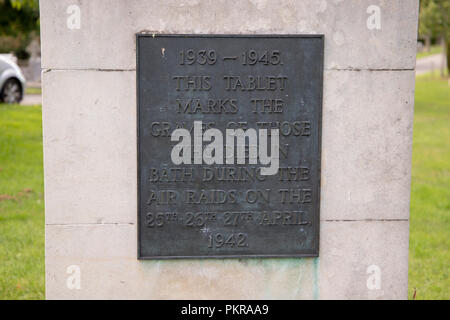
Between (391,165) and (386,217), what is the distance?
37 cm

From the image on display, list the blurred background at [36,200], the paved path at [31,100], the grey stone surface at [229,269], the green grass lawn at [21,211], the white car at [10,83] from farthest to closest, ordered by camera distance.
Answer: the paved path at [31,100]
the white car at [10,83]
the blurred background at [36,200]
the green grass lawn at [21,211]
the grey stone surface at [229,269]

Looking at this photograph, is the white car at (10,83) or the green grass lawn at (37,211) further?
the white car at (10,83)

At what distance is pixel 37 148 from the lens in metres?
11.9

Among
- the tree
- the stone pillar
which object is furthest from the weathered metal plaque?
the tree

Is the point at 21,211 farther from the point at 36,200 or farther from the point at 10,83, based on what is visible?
the point at 10,83

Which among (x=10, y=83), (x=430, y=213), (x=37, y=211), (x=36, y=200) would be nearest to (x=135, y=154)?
(x=37, y=211)

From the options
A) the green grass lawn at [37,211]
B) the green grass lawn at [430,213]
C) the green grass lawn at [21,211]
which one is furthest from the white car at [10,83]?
the green grass lawn at [430,213]

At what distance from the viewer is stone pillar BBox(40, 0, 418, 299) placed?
4.29 meters

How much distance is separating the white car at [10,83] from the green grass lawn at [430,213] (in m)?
10.9

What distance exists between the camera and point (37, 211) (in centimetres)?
823

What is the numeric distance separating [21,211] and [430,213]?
531cm

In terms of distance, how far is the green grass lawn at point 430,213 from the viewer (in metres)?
6.18

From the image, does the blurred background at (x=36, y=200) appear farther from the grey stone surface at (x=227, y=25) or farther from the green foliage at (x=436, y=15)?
the green foliage at (x=436, y=15)
